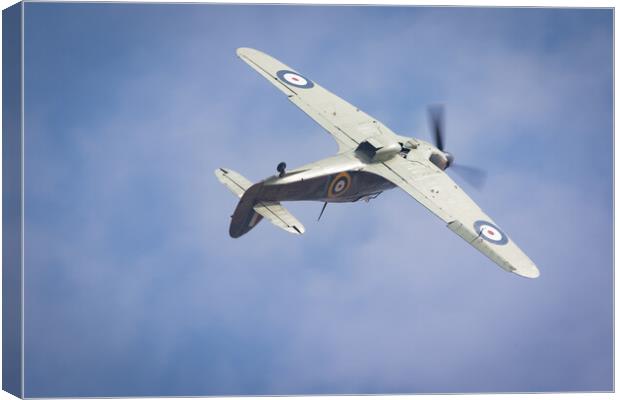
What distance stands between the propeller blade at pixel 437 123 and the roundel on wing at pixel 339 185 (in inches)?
73.3

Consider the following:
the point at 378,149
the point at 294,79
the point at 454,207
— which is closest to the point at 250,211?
the point at 378,149

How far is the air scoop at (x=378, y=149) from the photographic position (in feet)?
78.2

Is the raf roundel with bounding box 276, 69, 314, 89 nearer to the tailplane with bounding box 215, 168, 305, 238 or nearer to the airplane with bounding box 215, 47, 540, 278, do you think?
the airplane with bounding box 215, 47, 540, 278

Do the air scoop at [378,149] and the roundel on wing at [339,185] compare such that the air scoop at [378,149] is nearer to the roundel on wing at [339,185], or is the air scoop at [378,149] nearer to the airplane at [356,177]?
the airplane at [356,177]

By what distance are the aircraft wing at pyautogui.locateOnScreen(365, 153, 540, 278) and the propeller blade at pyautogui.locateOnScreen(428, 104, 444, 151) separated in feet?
2.05

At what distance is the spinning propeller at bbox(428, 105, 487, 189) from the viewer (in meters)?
23.6

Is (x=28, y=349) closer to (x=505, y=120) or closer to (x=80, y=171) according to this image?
(x=80, y=171)

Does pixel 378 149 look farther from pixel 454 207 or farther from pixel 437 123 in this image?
pixel 454 207

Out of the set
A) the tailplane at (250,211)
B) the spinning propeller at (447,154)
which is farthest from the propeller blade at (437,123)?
the tailplane at (250,211)

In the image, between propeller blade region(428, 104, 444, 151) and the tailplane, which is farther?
propeller blade region(428, 104, 444, 151)

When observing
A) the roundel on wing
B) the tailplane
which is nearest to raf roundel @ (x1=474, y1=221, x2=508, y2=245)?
the roundel on wing

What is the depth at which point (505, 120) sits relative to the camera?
23.2 m

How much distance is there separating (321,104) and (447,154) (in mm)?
2506

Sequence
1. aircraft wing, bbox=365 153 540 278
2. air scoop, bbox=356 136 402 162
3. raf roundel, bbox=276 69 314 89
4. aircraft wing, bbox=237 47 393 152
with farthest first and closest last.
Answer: raf roundel, bbox=276 69 314 89 < aircraft wing, bbox=237 47 393 152 < air scoop, bbox=356 136 402 162 < aircraft wing, bbox=365 153 540 278
